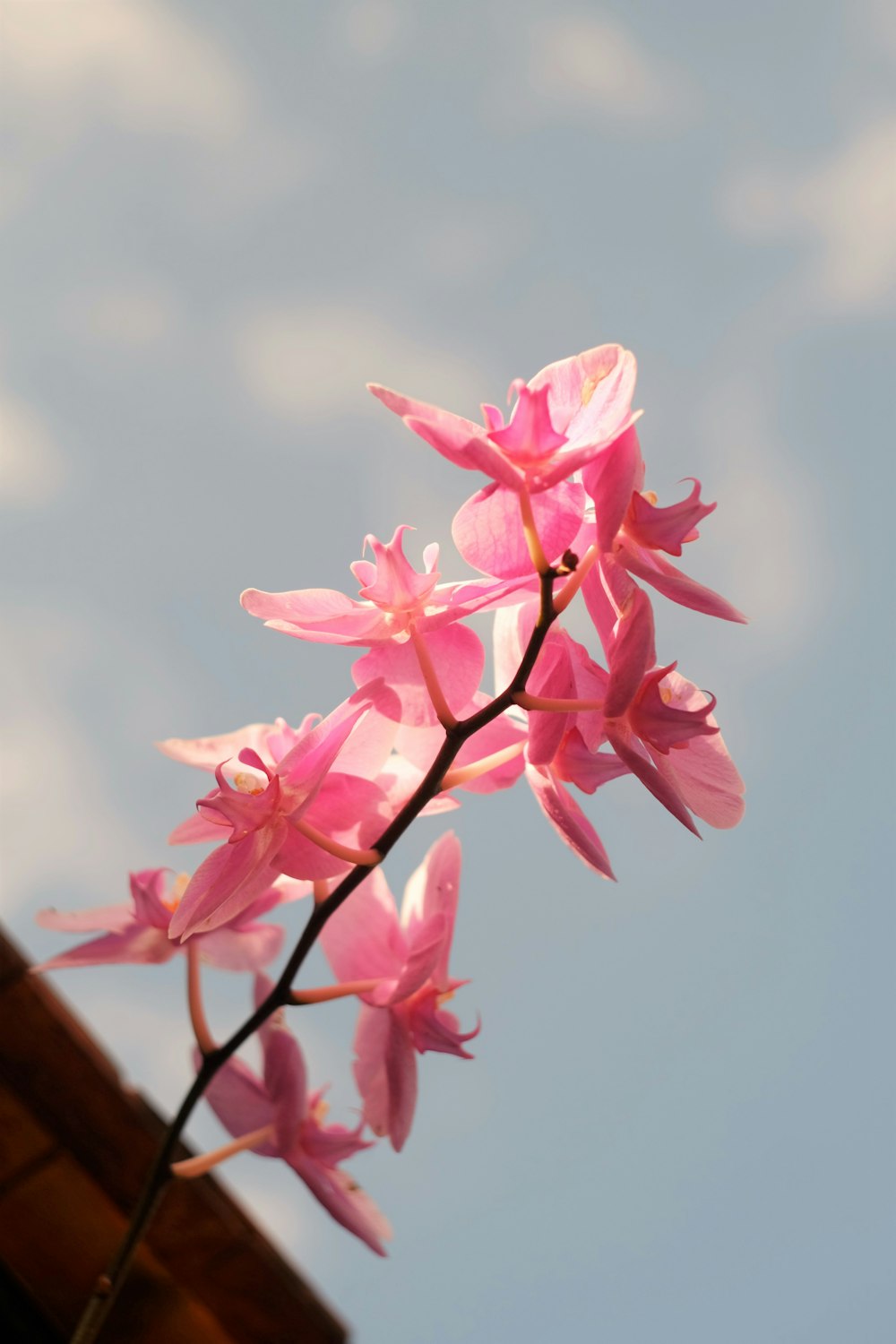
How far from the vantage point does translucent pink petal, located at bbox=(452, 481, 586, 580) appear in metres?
0.66

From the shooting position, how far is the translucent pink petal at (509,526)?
66 centimetres

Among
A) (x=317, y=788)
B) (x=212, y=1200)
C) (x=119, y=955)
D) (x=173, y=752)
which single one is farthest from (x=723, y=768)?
(x=212, y=1200)

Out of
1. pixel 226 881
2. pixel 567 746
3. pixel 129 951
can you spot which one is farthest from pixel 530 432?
pixel 129 951

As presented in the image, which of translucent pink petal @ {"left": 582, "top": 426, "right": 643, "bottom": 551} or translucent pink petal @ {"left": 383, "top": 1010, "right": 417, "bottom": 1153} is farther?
translucent pink petal @ {"left": 383, "top": 1010, "right": 417, "bottom": 1153}

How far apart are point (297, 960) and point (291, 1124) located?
0.22 m

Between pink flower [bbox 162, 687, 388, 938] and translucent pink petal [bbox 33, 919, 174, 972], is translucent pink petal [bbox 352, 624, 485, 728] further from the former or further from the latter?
translucent pink petal [bbox 33, 919, 174, 972]

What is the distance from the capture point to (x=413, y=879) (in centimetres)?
90

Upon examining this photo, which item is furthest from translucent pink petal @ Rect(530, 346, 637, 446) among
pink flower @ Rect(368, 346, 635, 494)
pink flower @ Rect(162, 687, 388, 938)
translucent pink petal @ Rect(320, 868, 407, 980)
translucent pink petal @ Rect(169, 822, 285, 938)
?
translucent pink petal @ Rect(320, 868, 407, 980)

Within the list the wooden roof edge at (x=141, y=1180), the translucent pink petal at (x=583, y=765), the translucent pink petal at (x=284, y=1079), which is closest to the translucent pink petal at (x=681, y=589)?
the translucent pink petal at (x=583, y=765)

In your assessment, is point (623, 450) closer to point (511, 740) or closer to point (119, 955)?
point (511, 740)

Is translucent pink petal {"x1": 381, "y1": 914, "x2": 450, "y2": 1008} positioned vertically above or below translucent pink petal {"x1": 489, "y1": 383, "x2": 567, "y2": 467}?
below

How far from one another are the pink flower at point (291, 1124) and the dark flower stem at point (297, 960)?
96mm

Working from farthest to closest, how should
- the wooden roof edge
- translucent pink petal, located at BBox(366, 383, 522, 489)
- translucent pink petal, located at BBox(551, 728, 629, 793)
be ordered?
the wooden roof edge < translucent pink petal, located at BBox(551, 728, 629, 793) < translucent pink petal, located at BBox(366, 383, 522, 489)

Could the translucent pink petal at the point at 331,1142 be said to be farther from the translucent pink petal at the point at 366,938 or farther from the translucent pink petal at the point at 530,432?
the translucent pink petal at the point at 530,432
